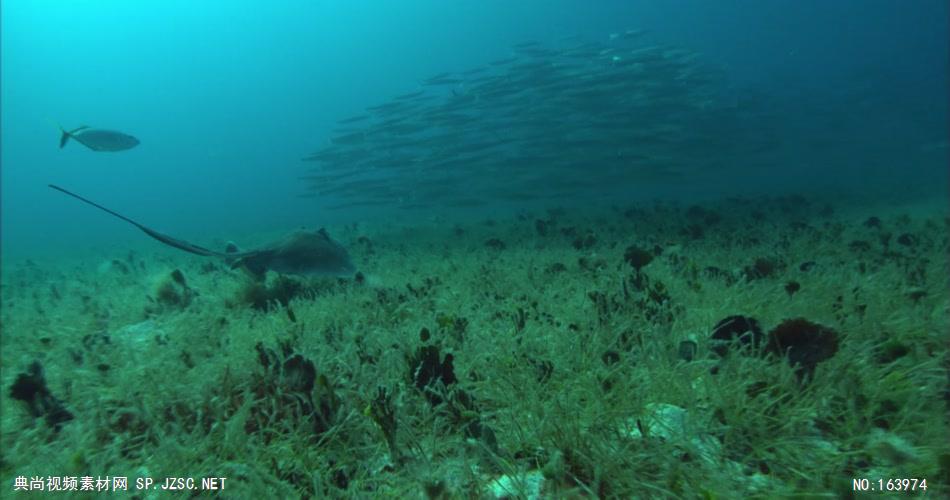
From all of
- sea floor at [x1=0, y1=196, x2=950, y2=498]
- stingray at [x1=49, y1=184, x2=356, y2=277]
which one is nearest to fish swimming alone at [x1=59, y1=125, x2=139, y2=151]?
stingray at [x1=49, y1=184, x2=356, y2=277]

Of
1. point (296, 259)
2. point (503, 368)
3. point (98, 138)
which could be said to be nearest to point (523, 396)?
point (503, 368)

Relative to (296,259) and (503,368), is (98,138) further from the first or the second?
(503,368)

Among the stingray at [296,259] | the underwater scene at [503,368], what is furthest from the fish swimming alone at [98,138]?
the stingray at [296,259]

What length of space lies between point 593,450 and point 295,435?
1.30m

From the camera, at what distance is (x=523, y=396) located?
239 cm

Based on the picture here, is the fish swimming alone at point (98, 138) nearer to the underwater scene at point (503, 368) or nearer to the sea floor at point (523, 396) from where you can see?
the underwater scene at point (503, 368)

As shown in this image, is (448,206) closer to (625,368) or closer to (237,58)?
(625,368)

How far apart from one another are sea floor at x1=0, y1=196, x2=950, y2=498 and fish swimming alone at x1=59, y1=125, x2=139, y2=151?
5909mm

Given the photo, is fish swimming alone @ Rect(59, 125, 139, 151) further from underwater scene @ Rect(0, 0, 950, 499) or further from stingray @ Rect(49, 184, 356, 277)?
stingray @ Rect(49, 184, 356, 277)

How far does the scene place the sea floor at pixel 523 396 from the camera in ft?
6.04

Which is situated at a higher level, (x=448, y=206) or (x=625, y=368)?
(x=625, y=368)

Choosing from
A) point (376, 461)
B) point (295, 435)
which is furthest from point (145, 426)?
point (376, 461)

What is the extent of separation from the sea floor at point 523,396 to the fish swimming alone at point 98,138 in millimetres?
5909

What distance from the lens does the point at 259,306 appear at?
204 inches
